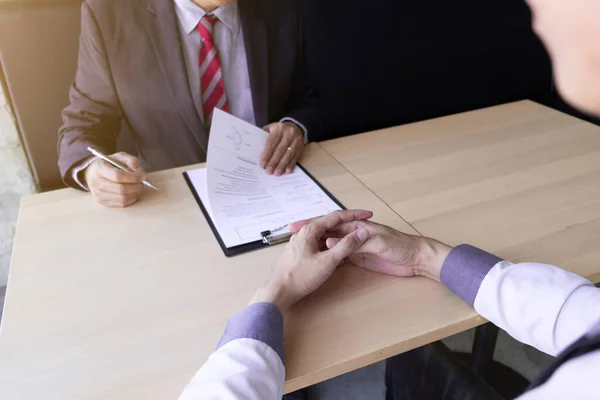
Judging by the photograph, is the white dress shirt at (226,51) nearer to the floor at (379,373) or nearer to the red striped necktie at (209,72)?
the red striped necktie at (209,72)

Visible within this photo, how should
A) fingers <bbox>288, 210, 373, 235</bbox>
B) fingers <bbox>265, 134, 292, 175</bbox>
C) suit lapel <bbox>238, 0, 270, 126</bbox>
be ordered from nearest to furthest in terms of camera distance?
1. fingers <bbox>288, 210, 373, 235</bbox>
2. fingers <bbox>265, 134, 292, 175</bbox>
3. suit lapel <bbox>238, 0, 270, 126</bbox>

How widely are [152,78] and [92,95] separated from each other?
6.1 inches

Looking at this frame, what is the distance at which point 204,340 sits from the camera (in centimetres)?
67

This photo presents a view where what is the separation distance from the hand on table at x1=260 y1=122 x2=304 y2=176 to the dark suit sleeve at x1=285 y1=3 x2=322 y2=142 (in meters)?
0.17

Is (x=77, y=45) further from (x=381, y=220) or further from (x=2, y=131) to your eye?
(x=381, y=220)

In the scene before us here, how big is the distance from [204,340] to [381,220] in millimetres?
415

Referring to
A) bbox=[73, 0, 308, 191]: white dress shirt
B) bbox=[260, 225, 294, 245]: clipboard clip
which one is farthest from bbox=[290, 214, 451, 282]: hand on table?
bbox=[73, 0, 308, 191]: white dress shirt

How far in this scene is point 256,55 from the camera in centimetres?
137

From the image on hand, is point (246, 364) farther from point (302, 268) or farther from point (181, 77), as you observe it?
point (181, 77)

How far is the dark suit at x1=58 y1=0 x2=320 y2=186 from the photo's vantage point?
4.02 feet

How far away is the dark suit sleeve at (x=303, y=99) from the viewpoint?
137cm

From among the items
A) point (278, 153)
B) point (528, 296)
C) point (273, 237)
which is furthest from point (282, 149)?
point (528, 296)

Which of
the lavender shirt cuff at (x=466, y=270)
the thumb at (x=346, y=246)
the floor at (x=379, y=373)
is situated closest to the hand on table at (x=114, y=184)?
the thumb at (x=346, y=246)

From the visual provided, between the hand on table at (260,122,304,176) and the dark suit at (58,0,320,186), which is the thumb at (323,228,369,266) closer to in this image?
the hand on table at (260,122,304,176)
